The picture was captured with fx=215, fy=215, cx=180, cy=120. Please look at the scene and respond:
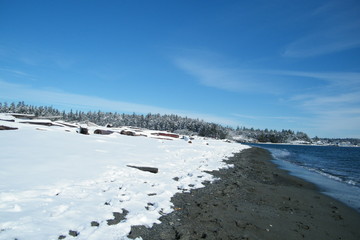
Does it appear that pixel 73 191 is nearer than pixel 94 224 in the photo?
No

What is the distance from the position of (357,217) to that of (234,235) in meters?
5.89

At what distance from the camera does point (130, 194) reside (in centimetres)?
743

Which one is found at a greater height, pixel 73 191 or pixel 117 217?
pixel 73 191

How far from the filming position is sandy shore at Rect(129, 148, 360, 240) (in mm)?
5434

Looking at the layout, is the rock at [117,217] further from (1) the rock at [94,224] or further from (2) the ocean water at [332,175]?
(2) the ocean water at [332,175]

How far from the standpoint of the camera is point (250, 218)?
666 centimetres

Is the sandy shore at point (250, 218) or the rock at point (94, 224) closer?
the rock at point (94, 224)

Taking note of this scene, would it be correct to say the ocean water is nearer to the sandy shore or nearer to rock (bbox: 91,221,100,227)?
the sandy shore

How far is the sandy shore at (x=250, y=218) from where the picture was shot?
5.43m

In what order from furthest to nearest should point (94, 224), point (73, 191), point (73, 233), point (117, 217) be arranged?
point (73, 191) < point (117, 217) < point (94, 224) < point (73, 233)

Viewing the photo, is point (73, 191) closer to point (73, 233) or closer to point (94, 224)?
point (94, 224)

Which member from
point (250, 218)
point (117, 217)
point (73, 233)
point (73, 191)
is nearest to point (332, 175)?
point (250, 218)

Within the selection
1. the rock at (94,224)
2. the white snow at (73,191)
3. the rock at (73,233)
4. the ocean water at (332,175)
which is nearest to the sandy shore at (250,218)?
the white snow at (73,191)

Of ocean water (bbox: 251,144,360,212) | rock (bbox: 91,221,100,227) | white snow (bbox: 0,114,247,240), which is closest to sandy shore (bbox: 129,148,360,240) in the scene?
white snow (bbox: 0,114,247,240)
